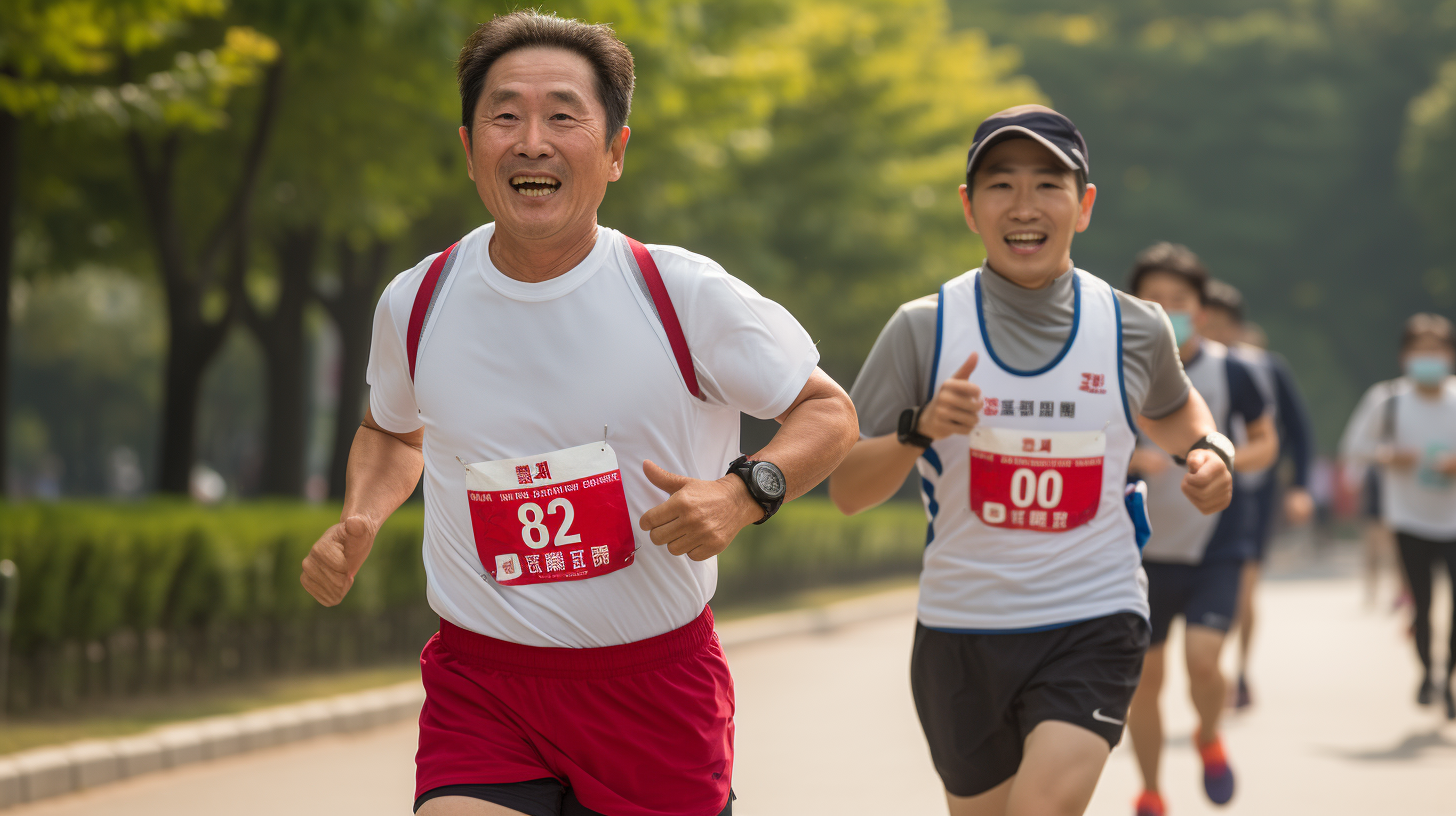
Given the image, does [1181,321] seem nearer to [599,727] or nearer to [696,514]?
[599,727]

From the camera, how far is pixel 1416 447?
34.5 ft

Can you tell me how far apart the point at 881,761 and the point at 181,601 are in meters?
4.22

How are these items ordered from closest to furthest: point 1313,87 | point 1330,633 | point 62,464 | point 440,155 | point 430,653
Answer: point 430,653
point 440,155
point 1330,633
point 1313,87
point 62,464

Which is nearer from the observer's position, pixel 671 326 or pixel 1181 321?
pixel 671 326

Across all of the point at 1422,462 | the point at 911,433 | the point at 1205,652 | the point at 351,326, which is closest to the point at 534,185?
the point at 911,433

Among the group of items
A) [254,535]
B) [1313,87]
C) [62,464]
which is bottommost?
[62,464]

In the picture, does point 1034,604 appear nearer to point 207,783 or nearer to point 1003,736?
point 1003,736

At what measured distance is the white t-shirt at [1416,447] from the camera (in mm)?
10320

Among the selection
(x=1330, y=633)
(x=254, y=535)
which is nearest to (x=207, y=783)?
(x=254, y=535)

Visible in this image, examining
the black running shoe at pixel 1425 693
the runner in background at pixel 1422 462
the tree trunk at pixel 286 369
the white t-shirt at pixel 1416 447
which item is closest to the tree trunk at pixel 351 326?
the tree trunk at pixel 286 369

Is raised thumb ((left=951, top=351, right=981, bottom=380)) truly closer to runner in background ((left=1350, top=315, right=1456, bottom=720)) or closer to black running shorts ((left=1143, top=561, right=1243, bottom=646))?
black running shorts ((left=1143, top=561, right=1243, bottom=646))

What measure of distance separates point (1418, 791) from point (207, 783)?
5.62m

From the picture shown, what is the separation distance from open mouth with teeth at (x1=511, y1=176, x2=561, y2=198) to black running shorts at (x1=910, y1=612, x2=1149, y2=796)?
1.80 meters

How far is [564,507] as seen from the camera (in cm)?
322
